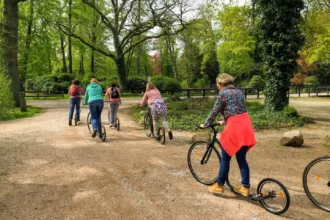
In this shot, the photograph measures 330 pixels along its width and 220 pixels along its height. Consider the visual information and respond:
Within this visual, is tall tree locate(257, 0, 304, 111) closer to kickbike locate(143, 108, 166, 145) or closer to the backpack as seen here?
kickbike locate(143, 108, 166, 145)

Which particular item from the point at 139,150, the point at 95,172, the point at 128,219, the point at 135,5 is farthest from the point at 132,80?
the point at 128,219

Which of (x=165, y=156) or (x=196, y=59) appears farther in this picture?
(x=196, y=59)

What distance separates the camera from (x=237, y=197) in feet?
15.3

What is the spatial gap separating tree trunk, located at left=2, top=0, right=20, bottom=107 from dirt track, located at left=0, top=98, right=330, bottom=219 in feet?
29.3

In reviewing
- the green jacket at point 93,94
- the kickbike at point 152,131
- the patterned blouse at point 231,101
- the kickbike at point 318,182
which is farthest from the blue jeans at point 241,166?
the green jacket at point 93,94

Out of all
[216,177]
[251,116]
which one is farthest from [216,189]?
[251,116]

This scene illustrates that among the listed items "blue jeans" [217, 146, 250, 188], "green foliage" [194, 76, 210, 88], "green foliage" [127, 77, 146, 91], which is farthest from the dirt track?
"green foliage" [194, 76, 210, 88]

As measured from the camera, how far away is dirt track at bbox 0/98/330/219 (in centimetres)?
418

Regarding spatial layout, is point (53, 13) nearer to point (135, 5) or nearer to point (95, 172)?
point (135, 5)

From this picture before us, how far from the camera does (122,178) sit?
5.64 meters

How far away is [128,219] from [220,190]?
1.62m

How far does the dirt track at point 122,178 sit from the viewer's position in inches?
165

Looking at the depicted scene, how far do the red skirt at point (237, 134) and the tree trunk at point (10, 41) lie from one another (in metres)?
16.6

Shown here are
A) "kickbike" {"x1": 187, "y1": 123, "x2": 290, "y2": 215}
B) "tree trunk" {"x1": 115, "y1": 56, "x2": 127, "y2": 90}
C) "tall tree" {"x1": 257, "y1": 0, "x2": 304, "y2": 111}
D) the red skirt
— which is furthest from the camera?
"tree trunk" {"x1": 115, "y1": 56, "x2": 127, "y2": 90}
